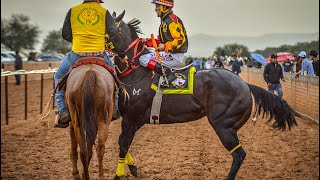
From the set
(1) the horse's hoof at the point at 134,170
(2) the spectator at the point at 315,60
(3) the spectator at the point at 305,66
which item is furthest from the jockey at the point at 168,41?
(2) the spectator at the point at 315,60

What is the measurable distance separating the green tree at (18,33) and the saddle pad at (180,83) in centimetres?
7583

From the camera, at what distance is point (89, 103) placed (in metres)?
5.10

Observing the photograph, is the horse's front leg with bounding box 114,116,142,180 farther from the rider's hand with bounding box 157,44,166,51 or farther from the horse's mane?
the horse's mane

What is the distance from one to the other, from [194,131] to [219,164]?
3.58 meters

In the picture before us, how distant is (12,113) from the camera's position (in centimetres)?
1525

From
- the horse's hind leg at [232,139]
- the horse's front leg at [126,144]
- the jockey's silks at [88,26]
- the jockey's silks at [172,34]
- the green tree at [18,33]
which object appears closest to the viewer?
the jockey's silks at [88,26]

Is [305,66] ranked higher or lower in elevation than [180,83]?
higher

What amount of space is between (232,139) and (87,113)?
2251 mm

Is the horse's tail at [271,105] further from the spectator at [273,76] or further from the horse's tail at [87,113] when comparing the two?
the spectator at [273,76]

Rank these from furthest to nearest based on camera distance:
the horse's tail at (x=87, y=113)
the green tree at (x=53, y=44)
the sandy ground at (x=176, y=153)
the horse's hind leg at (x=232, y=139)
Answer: the green tree at (x=53, y=44), the sandy ground at (x=176, y=153), the horse's hind leg at (x=232, y=139), the horse's tail at (x=87, y=113)

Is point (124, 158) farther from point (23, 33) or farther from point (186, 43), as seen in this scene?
point (23, 33)

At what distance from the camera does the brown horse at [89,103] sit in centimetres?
514

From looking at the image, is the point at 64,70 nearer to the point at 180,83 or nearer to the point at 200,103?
the point at 180,83

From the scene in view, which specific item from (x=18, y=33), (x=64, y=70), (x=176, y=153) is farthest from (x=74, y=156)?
(x=18, y=33)
